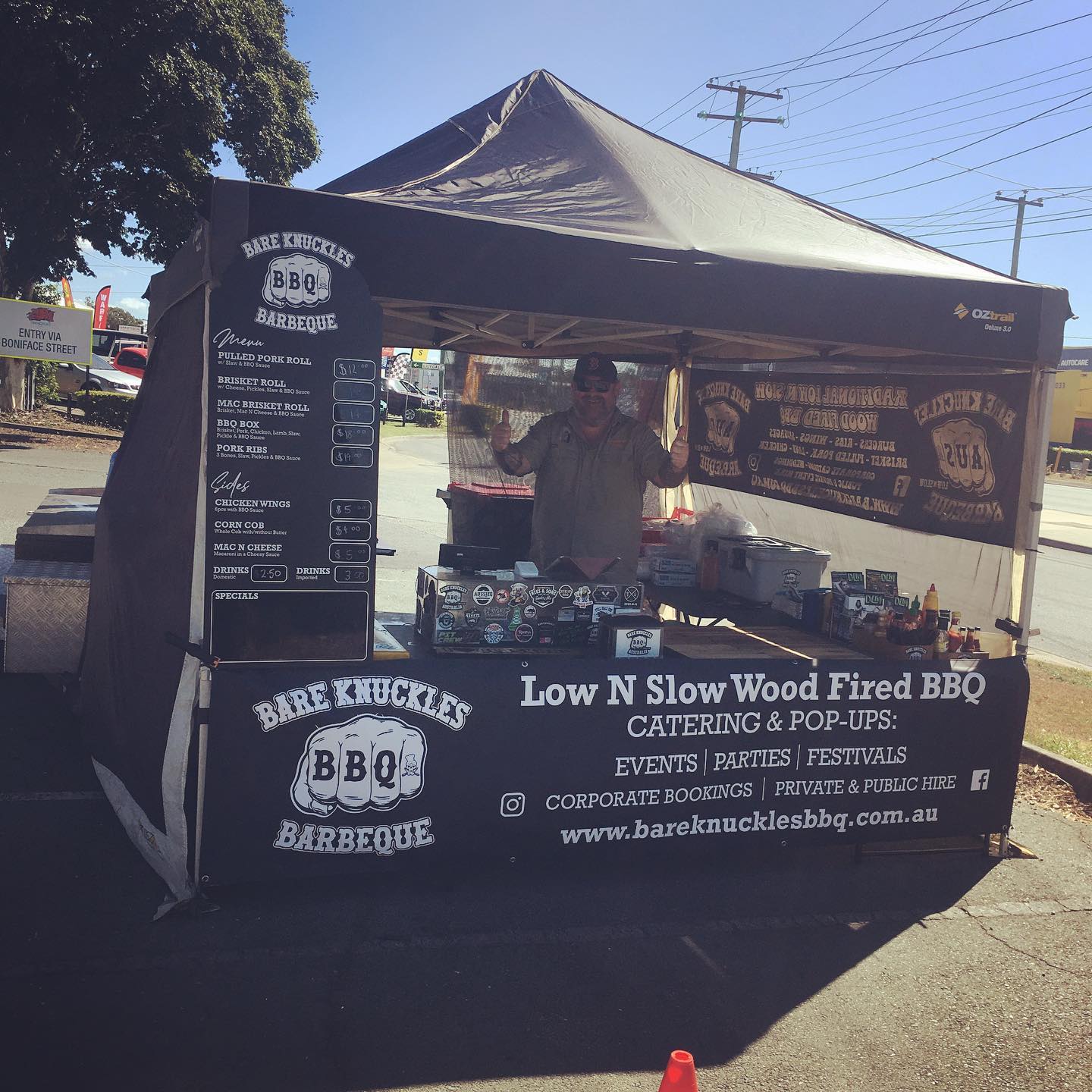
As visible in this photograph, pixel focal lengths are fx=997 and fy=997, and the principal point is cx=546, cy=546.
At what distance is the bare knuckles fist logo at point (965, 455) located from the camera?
4770mm

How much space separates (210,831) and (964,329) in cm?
359

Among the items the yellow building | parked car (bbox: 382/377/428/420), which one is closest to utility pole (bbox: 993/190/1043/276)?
the yellow building

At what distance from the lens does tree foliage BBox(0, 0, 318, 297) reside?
14.8 m

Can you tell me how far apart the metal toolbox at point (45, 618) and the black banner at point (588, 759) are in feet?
7.55

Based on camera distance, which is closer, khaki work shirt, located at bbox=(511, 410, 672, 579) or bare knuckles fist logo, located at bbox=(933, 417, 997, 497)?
bare knuckles fist logo, located at bbox=(933, 417, 997, 497)

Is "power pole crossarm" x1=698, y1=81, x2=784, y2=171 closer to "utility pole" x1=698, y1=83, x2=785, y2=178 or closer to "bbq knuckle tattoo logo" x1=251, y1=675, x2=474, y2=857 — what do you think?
"utility pole" x1=698, y1=83, x2=785, y2=178

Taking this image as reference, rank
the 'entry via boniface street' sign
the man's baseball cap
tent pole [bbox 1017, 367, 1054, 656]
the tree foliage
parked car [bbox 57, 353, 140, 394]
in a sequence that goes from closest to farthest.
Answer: tent pole [bbox 1017, 367, 1054, 656] → the man's baseball cap → the tree foliage → the 'entry via boniface street' sign → parked car [bbox 57, 353, 140, 394]

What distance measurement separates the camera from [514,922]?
3721 millimetres

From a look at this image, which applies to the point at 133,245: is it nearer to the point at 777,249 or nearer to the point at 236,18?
the point at 236,18

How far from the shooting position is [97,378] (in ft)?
86.0

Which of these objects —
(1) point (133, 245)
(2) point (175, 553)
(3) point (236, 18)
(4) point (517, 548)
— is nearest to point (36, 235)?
(1) point (133, 245)

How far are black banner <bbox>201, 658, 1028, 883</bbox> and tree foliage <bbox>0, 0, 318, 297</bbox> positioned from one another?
537 inches

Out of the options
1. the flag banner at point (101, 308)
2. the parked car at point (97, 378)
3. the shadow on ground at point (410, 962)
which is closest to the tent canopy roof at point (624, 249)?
the shadow on ground at point (410, 962)

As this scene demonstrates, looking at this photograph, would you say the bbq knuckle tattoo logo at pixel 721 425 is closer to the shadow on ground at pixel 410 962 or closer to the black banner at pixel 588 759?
the black banner at pixel 588 759
